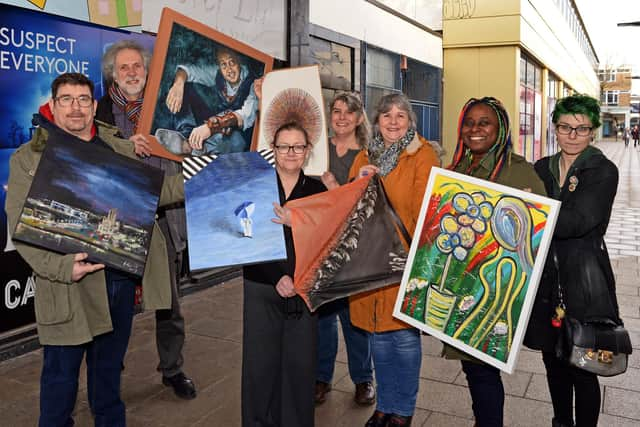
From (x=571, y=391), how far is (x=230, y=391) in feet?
7.28

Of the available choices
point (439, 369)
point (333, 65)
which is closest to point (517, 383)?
point (439, 369)

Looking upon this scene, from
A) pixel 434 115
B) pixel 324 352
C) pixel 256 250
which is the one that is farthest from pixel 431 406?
pixel 434 115

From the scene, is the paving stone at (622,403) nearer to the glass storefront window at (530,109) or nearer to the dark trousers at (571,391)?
the dark trousers at (571,391)

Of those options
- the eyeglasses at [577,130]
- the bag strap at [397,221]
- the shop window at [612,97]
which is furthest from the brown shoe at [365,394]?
the shop window at [612,97]

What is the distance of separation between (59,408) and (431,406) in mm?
2274

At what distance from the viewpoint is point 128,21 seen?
18.0 ft

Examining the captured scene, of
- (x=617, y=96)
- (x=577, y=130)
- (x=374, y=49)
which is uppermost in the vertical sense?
(x=617, y=96)

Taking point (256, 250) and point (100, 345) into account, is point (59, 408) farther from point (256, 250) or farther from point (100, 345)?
point (256, 250)

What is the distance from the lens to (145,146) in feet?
10.5

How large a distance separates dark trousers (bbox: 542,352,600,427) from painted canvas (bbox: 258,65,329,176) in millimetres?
1818

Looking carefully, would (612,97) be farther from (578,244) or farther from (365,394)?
(578,244)

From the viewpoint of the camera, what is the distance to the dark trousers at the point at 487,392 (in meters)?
2.92

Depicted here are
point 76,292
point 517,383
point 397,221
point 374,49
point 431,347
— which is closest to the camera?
point 76,292

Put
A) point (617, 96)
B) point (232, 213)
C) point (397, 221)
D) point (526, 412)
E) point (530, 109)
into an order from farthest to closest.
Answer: point (617, 96) → point (530, 109) → point (526, 412) → point (397, 221) → point (232, 213)
